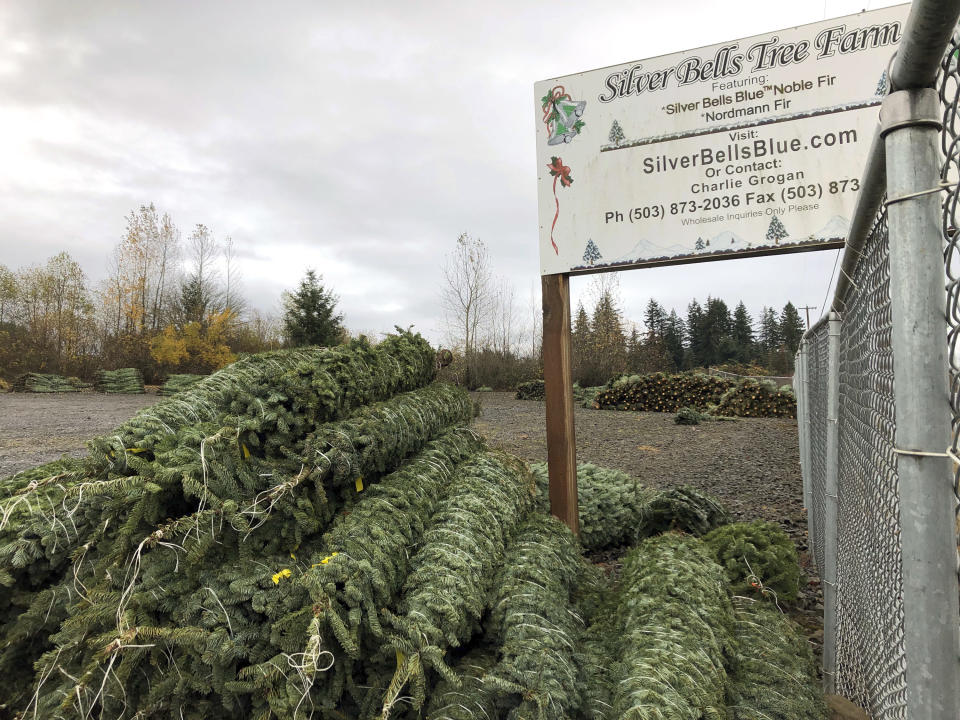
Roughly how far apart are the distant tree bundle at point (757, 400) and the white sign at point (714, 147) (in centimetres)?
1207

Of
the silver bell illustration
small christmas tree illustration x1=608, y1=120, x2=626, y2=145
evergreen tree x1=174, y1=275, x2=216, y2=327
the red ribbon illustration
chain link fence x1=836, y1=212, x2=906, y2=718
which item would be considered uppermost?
evergreen tree x1=174, y1=275, x2=216, y2=327

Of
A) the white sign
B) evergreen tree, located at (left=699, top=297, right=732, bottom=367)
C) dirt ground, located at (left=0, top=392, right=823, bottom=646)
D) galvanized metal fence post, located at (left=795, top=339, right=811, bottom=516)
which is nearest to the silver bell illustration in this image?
the white sign

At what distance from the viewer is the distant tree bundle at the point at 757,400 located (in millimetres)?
13656

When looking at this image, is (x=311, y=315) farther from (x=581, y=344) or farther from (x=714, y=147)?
(x=714, y=147)

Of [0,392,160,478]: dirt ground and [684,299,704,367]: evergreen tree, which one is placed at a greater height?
[684,299,704,367]: evergreen tree

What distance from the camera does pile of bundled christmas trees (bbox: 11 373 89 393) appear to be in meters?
20.6

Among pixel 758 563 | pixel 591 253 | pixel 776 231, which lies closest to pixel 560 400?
pixel 591 253

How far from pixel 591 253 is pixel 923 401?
8.96ft

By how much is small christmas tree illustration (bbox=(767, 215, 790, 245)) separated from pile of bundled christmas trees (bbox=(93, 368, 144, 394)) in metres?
23.7

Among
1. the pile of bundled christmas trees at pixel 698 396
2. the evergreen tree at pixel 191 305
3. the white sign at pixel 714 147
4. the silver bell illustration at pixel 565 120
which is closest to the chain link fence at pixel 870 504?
the white sign at pixel 714 147

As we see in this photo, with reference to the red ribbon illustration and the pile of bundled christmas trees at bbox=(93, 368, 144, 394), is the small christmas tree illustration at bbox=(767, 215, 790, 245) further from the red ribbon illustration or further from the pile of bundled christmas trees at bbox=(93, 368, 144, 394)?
the pile of bundled christmas trees at bbox=(93, 368, 144, 394)

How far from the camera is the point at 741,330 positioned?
35.0m

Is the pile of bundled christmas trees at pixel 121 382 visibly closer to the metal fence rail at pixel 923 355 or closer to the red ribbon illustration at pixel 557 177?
the red ribbon illustration at pixel 557 177

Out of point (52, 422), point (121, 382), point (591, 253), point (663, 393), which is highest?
point (591, 253)
